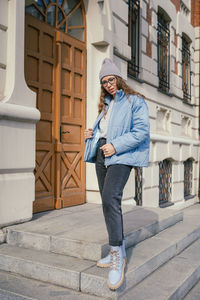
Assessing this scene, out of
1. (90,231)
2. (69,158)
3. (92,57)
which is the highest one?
(92,57)

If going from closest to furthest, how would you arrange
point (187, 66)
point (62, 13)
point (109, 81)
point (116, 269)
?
point (116, 269) < point (109, 81) < point (62, 13) < point (187, 66)

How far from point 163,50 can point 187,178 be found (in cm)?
461

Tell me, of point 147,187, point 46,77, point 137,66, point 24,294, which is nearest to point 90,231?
point 24,294

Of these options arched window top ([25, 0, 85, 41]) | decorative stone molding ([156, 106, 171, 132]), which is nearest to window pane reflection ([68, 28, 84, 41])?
arched window top ([25, 0, 85, 41])

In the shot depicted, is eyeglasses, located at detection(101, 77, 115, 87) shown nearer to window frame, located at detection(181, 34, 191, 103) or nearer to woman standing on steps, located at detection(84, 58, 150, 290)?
woman standing on steps, located at detection(84, 58, 150, 290)

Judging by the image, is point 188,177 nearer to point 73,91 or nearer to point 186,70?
point 186,70

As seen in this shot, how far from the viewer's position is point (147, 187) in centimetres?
862

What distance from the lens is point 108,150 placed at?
3.02 m

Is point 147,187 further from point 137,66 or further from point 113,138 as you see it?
point 113,138

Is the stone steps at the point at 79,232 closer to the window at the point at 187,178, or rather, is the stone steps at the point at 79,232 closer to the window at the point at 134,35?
the window at the point at 134,35

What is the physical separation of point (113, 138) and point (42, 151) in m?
2.55

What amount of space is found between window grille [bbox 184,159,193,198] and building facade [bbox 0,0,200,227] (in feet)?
1.71

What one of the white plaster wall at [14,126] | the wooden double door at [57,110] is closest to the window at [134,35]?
the wooden double door at [57,110]

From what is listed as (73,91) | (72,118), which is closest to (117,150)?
(72,118)
